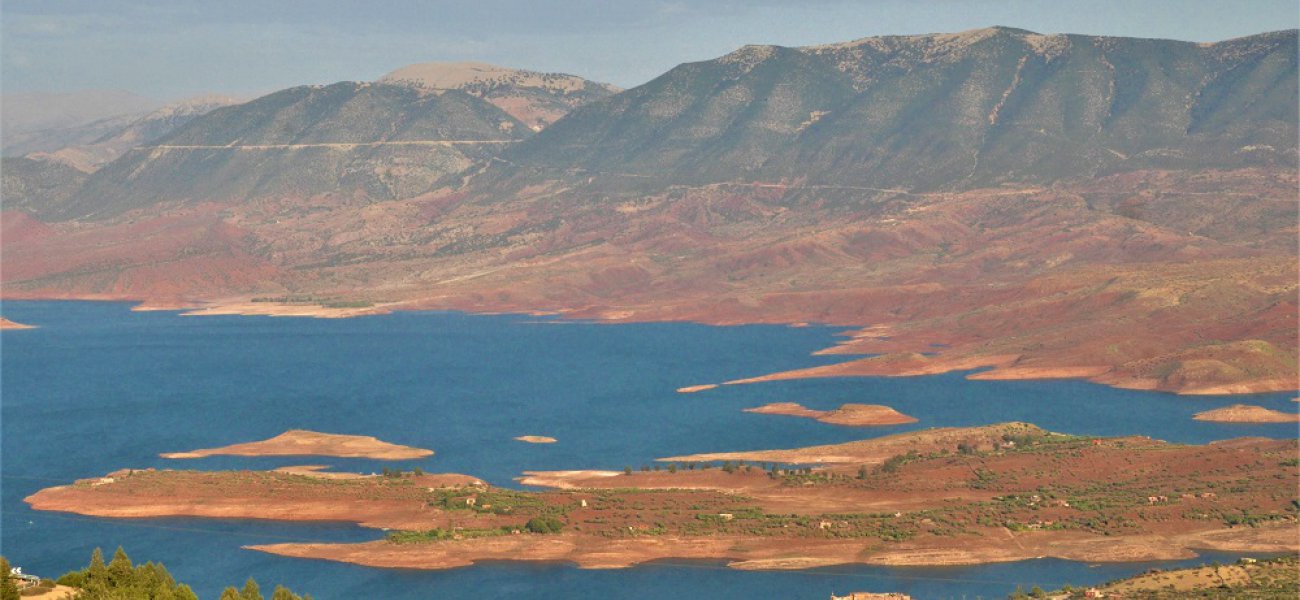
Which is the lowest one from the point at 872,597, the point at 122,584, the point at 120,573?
the point at 872,597

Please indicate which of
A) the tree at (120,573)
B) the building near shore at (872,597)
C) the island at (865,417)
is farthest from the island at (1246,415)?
the tree at (120,573)

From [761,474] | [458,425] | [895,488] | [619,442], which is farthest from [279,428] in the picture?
[895,488]

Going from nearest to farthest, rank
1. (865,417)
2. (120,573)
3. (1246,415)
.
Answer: (120,573) < (1246,415) < (865,417)

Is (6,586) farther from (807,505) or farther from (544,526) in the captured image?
(807,505)

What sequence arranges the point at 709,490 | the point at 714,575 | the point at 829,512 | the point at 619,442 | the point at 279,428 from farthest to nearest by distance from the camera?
the point at 279,428 → the point at 619,442 → the point at 709,490 → the point at 829,512 → the point at 714,575

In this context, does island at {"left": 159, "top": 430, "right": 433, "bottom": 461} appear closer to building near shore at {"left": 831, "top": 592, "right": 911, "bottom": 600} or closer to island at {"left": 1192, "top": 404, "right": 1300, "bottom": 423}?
building near shore at {"left": 831, "top": 592, "right": 911, "bottom": 600}

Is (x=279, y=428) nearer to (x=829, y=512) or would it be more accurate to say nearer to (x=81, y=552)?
(x=81, y=552)

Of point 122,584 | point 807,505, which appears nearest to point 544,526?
point 807,505
